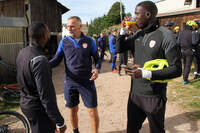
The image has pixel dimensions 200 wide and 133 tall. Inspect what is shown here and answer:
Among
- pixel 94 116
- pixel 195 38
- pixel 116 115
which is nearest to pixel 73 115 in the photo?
pixel 94 116

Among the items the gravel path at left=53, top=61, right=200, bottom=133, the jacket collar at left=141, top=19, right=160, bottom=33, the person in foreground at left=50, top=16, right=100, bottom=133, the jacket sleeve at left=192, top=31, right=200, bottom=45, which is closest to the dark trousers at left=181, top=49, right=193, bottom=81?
the jacket sleeve at left=192, top=31, right=200, bottom=45

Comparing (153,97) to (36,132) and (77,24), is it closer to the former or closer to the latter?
(36,132)

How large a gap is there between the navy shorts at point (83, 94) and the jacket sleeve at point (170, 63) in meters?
1.30

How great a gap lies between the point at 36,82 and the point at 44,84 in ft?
0.27

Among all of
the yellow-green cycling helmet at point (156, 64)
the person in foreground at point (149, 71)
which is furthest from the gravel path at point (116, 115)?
the yellow-green cycling helmet at point (156, 64)

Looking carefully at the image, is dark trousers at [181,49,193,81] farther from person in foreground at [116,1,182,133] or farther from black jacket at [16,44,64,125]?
black jacket at [16,44,64,125]

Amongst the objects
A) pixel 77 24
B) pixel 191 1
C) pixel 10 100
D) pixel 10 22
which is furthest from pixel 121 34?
pixel 191 1

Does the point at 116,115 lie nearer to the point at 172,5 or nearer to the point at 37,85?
the point at 37,85

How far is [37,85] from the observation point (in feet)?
6.04

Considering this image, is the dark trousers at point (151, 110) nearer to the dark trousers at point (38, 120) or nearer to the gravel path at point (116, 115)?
the dark trousers at point (38, 120)

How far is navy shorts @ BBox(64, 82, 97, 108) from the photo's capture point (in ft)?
9.79

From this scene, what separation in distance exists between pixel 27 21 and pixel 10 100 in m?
4.16

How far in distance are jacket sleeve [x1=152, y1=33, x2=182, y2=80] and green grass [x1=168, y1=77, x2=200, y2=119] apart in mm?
2793

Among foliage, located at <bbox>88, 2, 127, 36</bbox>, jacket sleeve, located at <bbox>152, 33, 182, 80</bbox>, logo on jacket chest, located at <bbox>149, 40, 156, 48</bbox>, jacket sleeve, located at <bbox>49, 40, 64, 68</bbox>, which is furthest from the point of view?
foliage, located at <bbox>88, 2, 127, 36</bbox>
